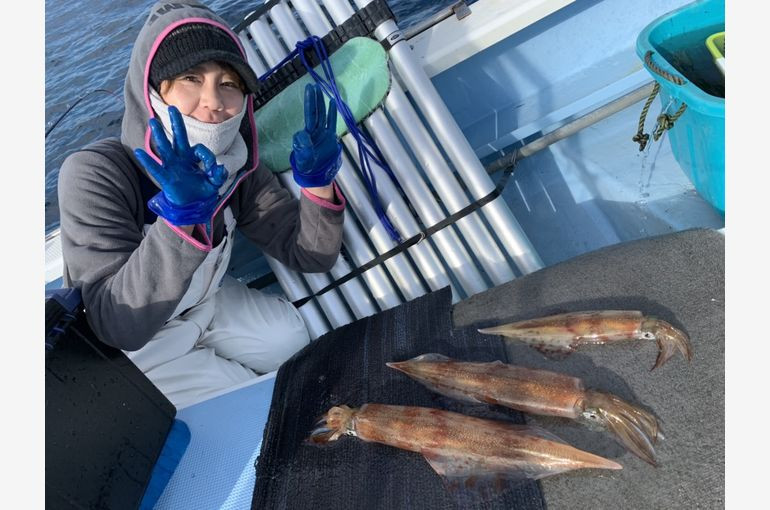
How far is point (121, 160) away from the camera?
2850mm

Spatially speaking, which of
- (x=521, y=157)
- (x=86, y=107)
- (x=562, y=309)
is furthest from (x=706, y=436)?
(x=86, y=107)

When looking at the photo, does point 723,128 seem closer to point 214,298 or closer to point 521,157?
point 521,157

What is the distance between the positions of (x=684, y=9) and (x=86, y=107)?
9009mm

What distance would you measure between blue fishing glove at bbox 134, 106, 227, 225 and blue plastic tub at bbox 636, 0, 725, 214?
8.06ft

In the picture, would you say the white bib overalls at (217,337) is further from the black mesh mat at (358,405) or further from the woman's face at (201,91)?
the woman's face at (201,91)

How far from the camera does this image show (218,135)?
2725 millimetres

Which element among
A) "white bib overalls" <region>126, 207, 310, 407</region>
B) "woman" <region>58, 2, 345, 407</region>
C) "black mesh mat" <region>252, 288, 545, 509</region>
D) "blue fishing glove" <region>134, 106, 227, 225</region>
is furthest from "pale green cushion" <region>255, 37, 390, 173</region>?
"black mesh mat" <region>252, 288, 545, 509</region>

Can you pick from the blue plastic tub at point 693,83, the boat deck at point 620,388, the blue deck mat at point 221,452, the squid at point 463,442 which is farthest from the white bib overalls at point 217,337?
the blue plastic tub at point 693,83

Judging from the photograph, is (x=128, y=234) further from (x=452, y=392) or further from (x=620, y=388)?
(x=620, y=388)

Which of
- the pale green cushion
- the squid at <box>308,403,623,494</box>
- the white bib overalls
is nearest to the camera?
the squid at <box>308,403,623,494</box>

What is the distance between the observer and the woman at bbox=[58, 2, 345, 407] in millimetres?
2473

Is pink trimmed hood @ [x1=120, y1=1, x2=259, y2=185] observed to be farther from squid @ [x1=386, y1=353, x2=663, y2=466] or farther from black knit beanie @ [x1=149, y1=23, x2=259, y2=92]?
squid @ [x1=386, y1=353, x2=663, y2=466]

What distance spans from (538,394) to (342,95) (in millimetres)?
2319

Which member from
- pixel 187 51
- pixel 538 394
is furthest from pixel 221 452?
pixel 187 51
